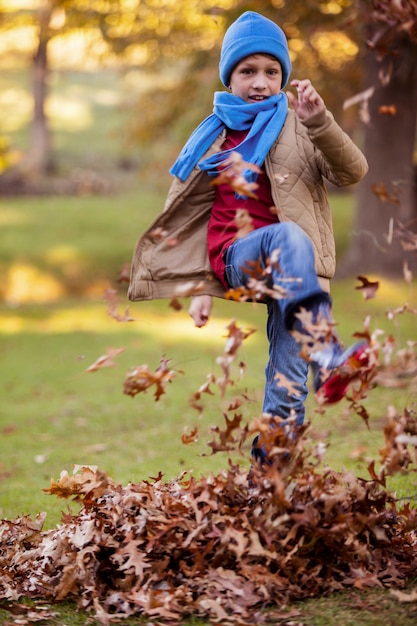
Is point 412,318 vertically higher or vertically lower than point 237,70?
lower

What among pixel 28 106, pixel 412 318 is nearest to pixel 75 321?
pixel 412 318

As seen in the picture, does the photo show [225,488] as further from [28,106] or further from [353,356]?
[28,106]

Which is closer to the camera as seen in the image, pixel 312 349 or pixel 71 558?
pixel 312 349

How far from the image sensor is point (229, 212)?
13.7 feet

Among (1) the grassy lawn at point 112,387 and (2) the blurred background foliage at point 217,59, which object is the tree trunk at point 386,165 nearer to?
(2) the blurred background foliage at point 217,59

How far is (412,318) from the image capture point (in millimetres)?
13078

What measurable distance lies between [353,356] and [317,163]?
0.99 meters

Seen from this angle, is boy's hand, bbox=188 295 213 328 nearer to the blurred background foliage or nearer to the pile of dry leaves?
the pile of dry leaves

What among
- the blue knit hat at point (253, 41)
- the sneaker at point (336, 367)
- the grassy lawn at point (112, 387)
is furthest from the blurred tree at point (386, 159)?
the sneaker at point (336, 367)

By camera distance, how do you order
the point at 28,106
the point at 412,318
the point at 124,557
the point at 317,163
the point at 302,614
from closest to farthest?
the point at 302,614 → the point at 124,557 → the point at 317,163 → the point at 412,318 → the point at 28,106

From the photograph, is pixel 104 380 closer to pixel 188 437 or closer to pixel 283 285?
pixel 188 437

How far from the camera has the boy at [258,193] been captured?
387 cm

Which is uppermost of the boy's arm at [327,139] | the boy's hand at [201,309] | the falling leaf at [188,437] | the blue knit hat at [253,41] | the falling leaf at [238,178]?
the blue knit hat at [253,41]

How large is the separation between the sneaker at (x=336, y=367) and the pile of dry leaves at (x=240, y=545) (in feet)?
0.61
